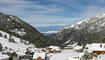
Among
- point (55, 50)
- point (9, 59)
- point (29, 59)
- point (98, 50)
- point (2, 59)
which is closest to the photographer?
point (2, 59)

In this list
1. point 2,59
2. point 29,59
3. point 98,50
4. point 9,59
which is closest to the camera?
point 2,59

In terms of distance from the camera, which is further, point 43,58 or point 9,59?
point 43,58

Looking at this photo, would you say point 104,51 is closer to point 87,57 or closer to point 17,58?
point 87,57

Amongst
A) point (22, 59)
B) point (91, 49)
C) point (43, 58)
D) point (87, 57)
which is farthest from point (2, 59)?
point (91, 49)

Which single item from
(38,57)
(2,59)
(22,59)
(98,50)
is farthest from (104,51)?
(2,59)

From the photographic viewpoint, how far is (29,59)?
8769 centimetres

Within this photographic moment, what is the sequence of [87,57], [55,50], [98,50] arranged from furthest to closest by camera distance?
[55,50] < [98,50] < [87,57]

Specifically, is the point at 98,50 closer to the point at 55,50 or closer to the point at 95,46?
the point at 95,46

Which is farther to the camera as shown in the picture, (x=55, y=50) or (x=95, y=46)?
(x=55, y=50)

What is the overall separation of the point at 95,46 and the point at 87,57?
1199 inches

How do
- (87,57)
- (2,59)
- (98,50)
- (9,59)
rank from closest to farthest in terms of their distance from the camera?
1. (87,57)
2. (2,59)
3. (9,59)
4. (98,50)

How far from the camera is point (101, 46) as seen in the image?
9831 centimetres

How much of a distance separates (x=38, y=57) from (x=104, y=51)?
3102cm

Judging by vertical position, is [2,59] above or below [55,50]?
above
